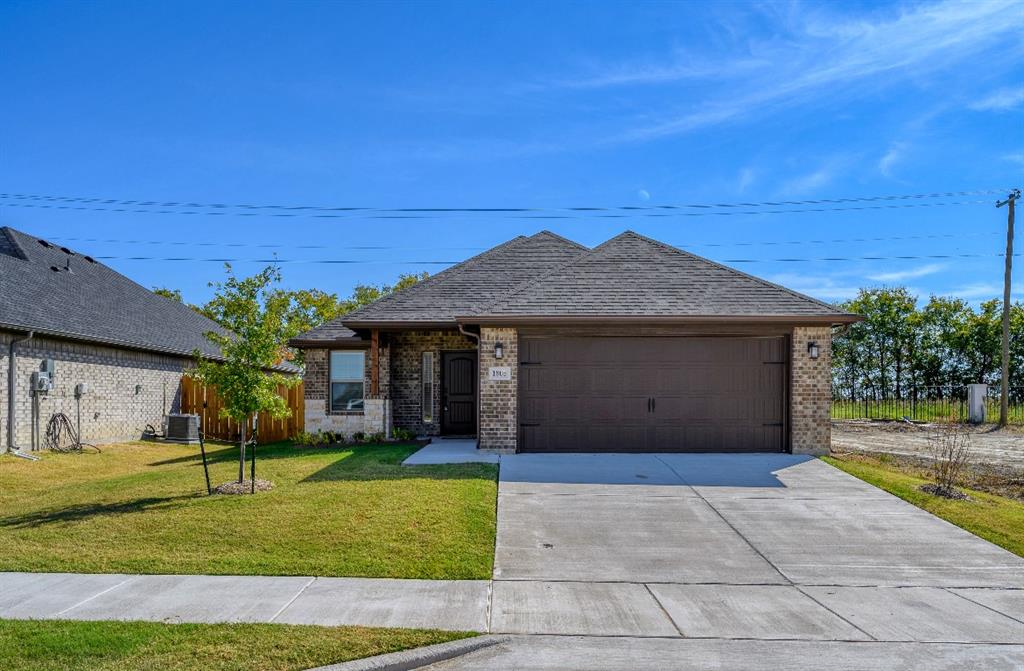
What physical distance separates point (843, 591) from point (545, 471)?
5.18 m

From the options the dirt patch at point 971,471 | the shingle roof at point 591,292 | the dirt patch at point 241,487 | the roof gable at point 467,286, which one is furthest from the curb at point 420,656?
the roof gable at point 467,286

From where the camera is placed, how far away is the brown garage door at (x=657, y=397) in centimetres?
1174

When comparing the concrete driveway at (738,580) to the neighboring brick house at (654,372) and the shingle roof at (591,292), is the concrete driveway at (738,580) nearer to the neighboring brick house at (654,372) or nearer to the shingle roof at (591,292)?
the neighboring brick house at (654,372)

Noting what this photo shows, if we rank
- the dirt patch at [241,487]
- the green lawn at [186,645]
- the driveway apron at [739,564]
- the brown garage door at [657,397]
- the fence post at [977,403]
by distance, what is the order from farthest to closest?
the fence post at [977,403] → the brown garage door at [657,397] → the dirt patch at [241,487] → the driveway apron at [739,564] → the green lawn at [186,645]

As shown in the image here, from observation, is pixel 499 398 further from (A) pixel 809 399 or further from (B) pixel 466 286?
(A) pixel 809 399

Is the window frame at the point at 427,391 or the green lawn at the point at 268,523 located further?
the window frame at the point at 427,391

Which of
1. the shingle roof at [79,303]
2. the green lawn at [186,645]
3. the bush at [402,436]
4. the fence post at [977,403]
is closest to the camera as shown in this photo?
the green lawn at [186,645]

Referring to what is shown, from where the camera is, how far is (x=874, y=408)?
26.7 meters

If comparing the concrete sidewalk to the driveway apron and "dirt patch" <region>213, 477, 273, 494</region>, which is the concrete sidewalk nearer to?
the driveway apron

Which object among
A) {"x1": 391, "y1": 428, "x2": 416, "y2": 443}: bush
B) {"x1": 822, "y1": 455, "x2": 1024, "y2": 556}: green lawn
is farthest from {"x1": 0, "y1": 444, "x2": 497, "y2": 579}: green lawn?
{"x1": 822, "y1": 455, "x2": 1024, "y2": 556}: green lawn

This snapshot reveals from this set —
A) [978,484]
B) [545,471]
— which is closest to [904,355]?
[978,484]

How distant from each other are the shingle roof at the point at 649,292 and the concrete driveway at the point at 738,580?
3.28m

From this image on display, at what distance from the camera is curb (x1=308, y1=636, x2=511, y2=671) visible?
12.7 ft

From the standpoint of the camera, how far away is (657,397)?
11.8 m
